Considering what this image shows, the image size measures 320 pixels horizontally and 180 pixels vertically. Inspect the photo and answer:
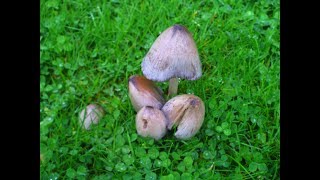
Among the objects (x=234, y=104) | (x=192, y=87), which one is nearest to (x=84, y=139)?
(x=192, y=87)

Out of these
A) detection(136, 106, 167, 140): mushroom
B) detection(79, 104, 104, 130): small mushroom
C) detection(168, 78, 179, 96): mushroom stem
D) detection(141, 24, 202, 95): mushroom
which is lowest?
detection(79, 104, 104, 130): small mushroom

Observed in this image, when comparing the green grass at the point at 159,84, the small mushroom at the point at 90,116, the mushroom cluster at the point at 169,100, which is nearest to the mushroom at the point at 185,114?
the mushroom cluster at the point at 169,100

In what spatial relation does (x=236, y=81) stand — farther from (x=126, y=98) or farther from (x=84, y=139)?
(x=84, y=139)

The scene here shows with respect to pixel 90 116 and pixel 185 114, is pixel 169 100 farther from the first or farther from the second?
pixel 90 116

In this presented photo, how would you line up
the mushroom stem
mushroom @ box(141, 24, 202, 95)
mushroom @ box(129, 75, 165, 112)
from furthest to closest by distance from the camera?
1. the mushroom stem
2. mushroom @ box(129, 75, 165, 112)
3. mushroom @ box(141, 24, 202, 95)

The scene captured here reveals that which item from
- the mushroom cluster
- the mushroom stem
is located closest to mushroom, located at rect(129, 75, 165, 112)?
the mushroom cluster

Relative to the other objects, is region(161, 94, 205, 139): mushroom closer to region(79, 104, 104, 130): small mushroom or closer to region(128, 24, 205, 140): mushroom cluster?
region(128, 24, 205, 140): mushroom cluster
